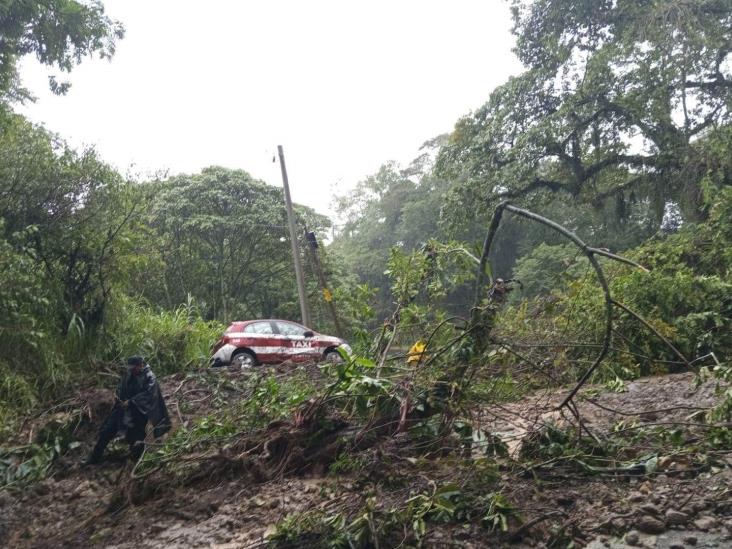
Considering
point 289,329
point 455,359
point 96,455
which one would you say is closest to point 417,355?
point 455,359

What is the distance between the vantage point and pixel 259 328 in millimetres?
12344

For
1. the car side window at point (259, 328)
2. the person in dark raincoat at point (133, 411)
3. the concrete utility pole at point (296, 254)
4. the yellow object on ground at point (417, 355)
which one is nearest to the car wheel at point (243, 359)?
the car side window at point (259, 328)

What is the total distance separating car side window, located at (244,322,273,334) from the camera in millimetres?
12086

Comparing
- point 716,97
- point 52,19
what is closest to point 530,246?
point 716,97

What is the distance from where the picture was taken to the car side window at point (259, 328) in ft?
39.7

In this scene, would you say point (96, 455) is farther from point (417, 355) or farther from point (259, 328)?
point (259, 328)

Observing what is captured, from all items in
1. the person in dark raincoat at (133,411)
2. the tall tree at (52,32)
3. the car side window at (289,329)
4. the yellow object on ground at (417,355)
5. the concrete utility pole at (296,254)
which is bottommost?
the person in dark raincoat at (133,411)

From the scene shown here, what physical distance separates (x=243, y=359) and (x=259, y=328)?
80 cm

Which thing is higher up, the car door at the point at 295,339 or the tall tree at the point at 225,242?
the tall tree at the point at 225,242

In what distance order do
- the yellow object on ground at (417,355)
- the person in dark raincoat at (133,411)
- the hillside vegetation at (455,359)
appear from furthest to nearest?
the person in dark raincoat at (133,411)
the yellow object on ground at (417,355)
the hillside vegetation at (455,359)

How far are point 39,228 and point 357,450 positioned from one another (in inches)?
271

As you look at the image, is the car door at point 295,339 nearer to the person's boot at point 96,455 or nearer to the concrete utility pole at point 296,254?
the concrete utility pole at point 296,254

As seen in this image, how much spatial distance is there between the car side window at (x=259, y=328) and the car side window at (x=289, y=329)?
266 mm

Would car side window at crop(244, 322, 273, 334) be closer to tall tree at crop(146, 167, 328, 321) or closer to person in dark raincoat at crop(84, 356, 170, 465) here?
person in dark raincoat at crop(84, 356, 170, 465)
